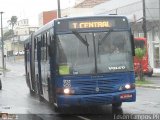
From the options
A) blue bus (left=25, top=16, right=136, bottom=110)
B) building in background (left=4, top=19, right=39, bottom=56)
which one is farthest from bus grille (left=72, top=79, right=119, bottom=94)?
building in background (left=4, top=19, right=39, bottom=56)

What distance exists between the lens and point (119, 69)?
1509 cm

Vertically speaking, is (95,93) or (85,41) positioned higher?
(85,41)

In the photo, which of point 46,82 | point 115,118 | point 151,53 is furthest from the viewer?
point 151,53

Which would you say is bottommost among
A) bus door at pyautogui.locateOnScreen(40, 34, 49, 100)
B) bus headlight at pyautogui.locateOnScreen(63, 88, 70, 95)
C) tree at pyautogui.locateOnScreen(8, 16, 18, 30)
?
bus headlight at pyautogui.locateOnScreen(63, 88, 70, 95)

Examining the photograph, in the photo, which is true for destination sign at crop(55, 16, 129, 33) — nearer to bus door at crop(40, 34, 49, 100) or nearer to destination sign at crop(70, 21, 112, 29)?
destination sign at crop(70, 21, 112, 29)

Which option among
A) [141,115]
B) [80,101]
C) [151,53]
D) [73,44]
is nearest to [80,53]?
[73,44]

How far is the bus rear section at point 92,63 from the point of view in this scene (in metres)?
14.9

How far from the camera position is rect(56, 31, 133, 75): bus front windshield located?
49.1ft

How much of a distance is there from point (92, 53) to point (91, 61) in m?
0.25

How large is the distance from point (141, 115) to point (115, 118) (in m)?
0.83

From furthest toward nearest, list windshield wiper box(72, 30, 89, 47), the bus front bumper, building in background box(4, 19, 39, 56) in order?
building in background box(4, 19, 39, 56), windshield wiper box(72, 30, 89, 47), the bus front bumper

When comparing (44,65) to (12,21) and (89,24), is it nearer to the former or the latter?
(89,24)

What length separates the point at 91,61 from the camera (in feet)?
49.1

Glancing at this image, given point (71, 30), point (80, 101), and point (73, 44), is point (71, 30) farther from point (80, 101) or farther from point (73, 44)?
point (80, 101)
